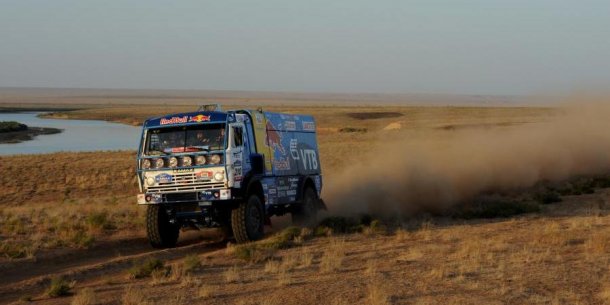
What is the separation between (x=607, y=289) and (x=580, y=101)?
1146 inches

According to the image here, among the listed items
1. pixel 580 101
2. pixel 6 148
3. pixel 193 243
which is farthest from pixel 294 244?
pixel 6 148

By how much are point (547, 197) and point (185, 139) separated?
14.2 m

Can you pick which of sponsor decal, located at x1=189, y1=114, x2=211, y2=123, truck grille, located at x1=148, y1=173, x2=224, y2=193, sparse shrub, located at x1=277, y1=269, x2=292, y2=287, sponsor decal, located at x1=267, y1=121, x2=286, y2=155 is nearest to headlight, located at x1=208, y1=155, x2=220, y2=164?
truck grille, located at x1=148, y1=173, x2=224, y2=193

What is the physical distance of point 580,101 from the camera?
3791cm

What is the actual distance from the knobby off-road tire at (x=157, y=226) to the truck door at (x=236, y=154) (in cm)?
214

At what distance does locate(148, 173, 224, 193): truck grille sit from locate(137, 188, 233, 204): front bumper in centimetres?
9

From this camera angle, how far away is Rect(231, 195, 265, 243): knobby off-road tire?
661 inches

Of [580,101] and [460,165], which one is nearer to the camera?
[460,165]

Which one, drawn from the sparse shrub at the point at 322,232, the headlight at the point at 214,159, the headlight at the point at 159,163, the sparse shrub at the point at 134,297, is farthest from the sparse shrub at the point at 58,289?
the sparse shrub at the point at 322,232

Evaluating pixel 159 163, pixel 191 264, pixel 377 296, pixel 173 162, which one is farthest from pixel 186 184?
pixel 377 296

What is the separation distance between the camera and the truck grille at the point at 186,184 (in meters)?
16.4

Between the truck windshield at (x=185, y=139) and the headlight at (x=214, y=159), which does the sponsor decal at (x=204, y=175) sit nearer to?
the headlight at (x=214, y=159)

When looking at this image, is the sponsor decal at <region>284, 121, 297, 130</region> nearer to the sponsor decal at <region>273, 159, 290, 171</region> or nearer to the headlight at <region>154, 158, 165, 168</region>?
the sponsor decal at <region>273, 159, 290, 171</region>

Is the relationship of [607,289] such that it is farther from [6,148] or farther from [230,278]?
[6,148]
